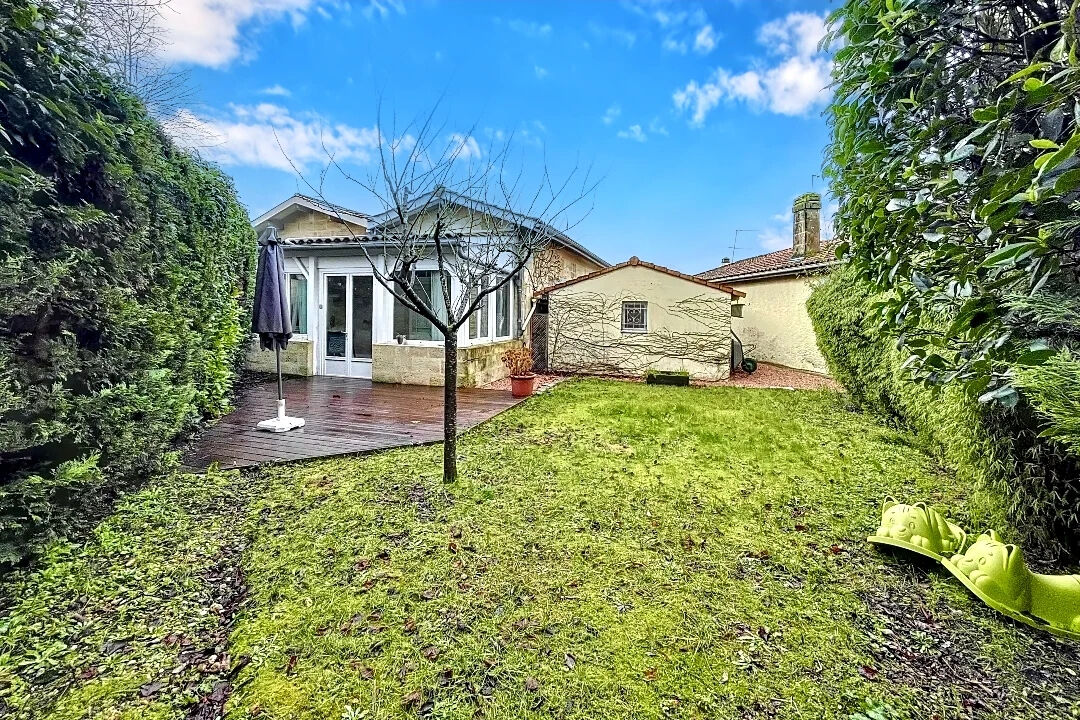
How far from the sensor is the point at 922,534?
361cm

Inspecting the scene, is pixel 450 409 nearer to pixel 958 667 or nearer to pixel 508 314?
pixel 958 667

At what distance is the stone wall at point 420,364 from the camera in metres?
11.1

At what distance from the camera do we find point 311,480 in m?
5.22

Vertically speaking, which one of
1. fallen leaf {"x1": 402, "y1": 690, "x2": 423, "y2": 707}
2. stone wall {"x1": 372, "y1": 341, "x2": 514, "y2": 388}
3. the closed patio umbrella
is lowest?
fallen leaf {"x1": 402, "y1": 690, "x2": 423, "y2": 707}

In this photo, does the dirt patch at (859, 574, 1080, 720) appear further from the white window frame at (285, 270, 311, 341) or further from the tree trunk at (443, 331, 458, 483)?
the white window frame at (285, 270, 311, 341)

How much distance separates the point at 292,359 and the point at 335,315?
5.33ft

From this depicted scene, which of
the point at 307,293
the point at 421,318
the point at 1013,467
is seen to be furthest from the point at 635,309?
the point at 1013,467

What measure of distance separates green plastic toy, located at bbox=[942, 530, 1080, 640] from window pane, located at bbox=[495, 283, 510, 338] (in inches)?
411

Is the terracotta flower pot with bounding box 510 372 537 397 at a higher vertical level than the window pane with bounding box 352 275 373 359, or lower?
lower

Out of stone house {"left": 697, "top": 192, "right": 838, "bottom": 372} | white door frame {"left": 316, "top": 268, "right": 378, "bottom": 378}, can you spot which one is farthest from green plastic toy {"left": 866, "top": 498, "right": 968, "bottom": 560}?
stone house {"left": 697, "top": 192, "right": 838, "bottom": 372}

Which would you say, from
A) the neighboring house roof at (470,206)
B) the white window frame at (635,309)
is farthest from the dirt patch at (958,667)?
the white window frame at (635,309)

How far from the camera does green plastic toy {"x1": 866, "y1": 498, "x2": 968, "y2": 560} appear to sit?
140 inches

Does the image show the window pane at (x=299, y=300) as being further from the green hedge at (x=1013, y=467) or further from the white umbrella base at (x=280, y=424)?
the green hedge at (x=1013, y=467)

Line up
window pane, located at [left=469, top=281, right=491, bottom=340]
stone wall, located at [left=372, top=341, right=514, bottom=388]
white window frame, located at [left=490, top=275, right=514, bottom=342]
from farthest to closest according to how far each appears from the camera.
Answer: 1. white window frame, located at [left=490, top=275, right=514, bottom=342]
2. window pane, located at [left=469, top=281, right=491, bottom=340]
3. stone wall, located at [left=372, top=341, right=514, bottom=388]
